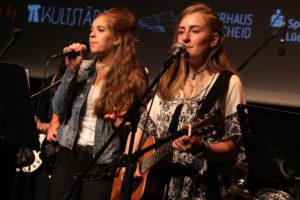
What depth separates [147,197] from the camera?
341 centimetres

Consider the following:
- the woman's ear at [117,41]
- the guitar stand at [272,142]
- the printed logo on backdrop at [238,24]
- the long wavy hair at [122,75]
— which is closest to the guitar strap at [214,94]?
the guitar stand at [272,142]

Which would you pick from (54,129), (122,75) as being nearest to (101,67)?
(122,75)

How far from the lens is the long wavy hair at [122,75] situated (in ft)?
12.7

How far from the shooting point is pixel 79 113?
12.8 ft

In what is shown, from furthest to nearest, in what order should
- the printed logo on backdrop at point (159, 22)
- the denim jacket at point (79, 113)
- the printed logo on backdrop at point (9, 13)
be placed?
1. the printed logo on backdrop at point (9, 13)
2. the printed logo on backdrop at point (159, 22)
3. the denim jacket at point (79, 113)

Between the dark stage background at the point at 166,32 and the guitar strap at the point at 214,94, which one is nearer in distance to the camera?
the guitar strap at the point at 214,94

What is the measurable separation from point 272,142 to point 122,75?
1.36 meters

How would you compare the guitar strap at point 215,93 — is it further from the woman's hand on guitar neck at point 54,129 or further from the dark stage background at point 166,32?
the dark stage background at point 166,32

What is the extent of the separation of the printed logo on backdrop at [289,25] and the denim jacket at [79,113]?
1.95m

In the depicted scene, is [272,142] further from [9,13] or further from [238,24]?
[9,13]

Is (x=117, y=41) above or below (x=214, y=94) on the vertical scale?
above

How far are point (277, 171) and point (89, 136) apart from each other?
140 centimetres

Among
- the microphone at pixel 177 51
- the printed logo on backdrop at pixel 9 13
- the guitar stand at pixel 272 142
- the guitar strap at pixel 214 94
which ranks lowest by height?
the guitar stand at pixel 272 142

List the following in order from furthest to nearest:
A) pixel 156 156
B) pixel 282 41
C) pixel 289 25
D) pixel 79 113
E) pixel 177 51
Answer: pixel 289 25 → pixel 282 41 → pixel 79 113 → pixel 156 156 → pixel 177 51
